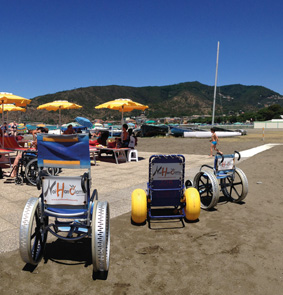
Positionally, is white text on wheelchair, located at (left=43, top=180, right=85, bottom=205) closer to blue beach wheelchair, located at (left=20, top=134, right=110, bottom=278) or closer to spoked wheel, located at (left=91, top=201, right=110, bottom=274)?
blue beach wheelchair, located at (left=20, top=134, right=110, bottom=278)

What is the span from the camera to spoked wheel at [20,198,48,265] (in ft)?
9.53

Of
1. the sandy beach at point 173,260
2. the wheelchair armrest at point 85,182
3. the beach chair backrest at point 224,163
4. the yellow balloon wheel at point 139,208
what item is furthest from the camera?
the beach chair backrest at point 224,163

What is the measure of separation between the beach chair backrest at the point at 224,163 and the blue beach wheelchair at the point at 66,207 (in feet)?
9.92

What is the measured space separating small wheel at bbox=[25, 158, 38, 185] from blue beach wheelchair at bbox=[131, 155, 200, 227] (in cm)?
370

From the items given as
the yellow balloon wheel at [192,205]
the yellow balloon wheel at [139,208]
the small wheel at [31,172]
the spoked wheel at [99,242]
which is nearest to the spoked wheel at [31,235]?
the spoked wheel at [99,242]

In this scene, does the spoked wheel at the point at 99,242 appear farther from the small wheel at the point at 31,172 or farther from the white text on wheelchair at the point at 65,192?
the small wheel at the point at 31,172

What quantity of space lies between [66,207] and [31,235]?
482 millimetres

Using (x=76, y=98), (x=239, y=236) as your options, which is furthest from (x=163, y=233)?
(x=76, y=98)

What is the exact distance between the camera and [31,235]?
3.07 m

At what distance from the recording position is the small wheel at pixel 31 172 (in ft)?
23.3

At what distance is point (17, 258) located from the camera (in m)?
3.37

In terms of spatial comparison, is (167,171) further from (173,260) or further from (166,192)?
(173,260)

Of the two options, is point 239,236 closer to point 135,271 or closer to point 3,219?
point 135,271

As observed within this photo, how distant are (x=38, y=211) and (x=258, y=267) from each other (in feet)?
8.85
